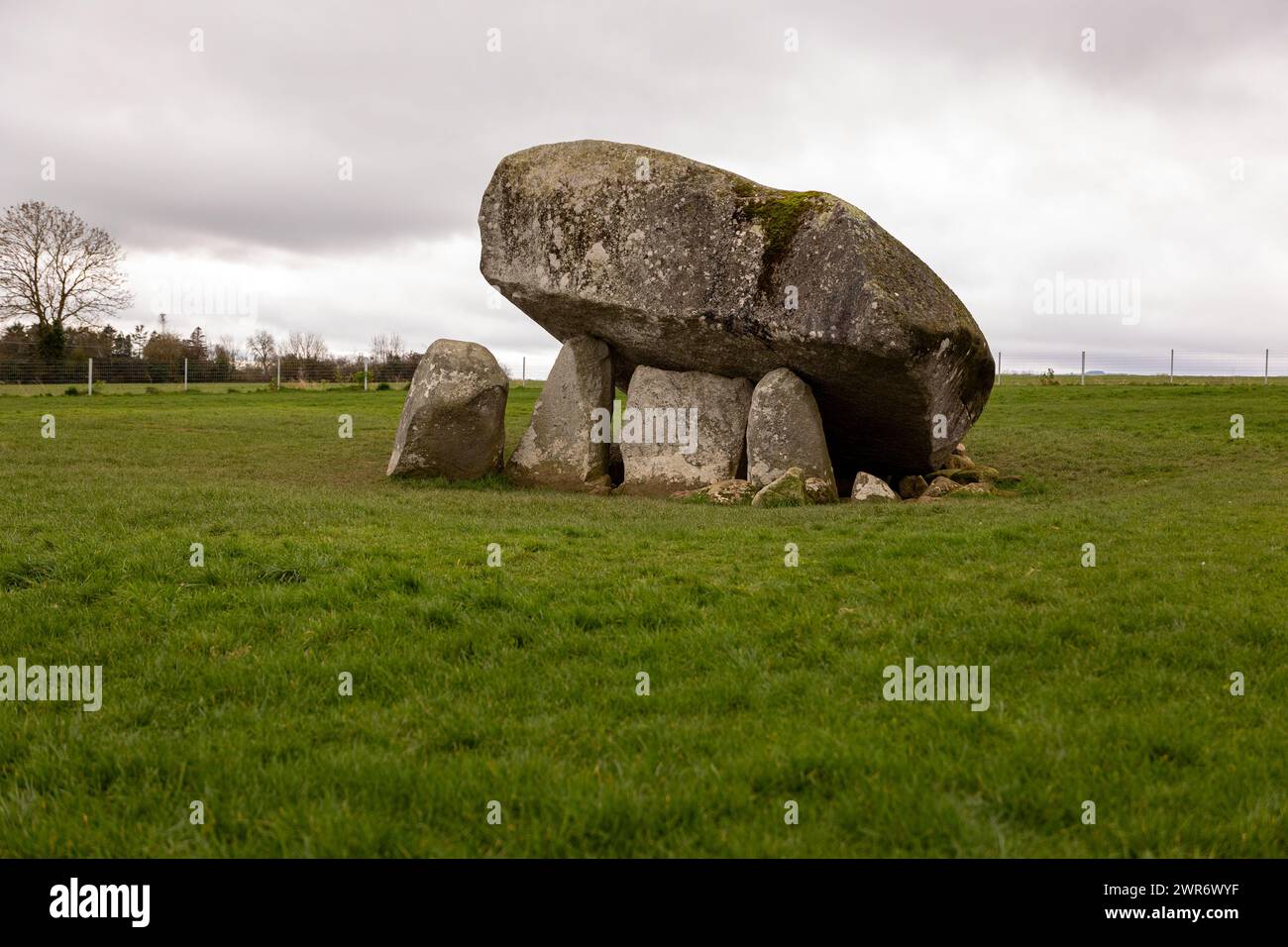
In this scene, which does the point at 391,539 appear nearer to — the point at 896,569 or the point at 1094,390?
the point at 896,569

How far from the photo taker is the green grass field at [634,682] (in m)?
4.02

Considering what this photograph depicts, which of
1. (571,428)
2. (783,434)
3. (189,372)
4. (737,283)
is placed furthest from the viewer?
(189,372)

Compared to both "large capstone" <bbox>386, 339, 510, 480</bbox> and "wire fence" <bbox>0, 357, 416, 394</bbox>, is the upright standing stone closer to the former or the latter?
"large capstone" <bbox>386, 339, 510, 480</bbox>

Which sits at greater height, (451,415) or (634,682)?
(451,415)

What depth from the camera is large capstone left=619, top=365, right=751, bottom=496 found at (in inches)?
638

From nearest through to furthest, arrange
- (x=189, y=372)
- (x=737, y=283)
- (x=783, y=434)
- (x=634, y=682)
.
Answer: (x=634, y=682) → (x=737, y=283) → (x=783, y=434) → (x=189, y=372)

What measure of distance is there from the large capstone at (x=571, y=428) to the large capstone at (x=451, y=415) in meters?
0.81

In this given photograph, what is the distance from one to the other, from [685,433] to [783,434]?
77.8 inches

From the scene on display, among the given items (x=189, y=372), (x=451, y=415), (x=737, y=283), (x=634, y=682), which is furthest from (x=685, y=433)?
(x=189, y=372)

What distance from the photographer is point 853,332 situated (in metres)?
13.9

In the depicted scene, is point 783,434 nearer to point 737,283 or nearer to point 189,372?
point 737,283

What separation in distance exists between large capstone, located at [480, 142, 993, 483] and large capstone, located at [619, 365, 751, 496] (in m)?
0.38

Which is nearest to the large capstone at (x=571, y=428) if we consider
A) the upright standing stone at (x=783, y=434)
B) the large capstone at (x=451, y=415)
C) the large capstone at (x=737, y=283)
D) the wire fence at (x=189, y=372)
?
the large capstone at (x=737, y=283)

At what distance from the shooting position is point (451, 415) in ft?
52.1
